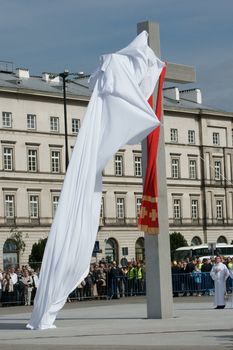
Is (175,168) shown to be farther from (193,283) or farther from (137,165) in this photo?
(193,283)

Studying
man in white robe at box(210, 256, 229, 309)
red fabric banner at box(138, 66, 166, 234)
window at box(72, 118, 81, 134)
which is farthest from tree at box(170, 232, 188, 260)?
red fabric banner at box(138, 66, 166, 234)

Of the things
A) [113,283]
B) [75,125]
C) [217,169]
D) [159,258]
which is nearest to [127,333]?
[159,258]

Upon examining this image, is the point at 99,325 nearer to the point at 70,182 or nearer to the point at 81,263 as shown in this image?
the point at 81,263

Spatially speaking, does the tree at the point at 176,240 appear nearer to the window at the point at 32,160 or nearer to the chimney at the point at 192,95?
the window at the point at 32,160

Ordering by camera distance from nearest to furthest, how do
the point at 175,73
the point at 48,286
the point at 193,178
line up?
1. the point at 48,286
2. the point at 175,73
3. the point at 193,178

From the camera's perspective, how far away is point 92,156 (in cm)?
2264

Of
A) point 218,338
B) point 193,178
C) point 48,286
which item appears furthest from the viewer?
point 193,178

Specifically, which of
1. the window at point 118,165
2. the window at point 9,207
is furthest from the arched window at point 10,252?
the window at point 118,165

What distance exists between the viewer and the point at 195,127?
332 feet

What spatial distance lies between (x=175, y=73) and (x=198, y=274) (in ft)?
58.5

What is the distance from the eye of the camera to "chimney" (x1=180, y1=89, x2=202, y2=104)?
106 meters

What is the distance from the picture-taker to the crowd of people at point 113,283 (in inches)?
1561

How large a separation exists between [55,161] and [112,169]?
7287 mm

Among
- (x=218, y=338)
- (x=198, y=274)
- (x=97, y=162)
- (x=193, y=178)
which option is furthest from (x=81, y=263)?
(x=193, y=178)
